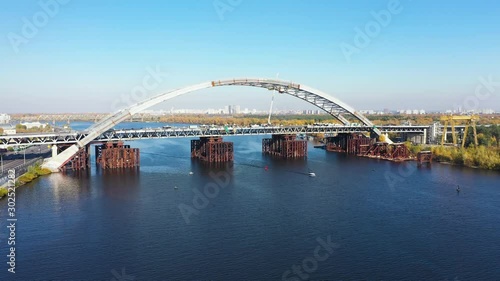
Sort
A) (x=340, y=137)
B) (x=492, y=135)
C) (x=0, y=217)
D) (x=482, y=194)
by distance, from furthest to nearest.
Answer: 1. (x=340, y=137)
2. (x=492, y=135)
3. (x=482, y=194)
4. (x=0, y=217)

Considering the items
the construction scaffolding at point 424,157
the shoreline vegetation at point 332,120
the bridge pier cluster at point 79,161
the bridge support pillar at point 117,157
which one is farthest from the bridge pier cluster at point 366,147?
the bridge pier cluster at point 79,161

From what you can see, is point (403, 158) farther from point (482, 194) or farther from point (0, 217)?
point (0, 217)

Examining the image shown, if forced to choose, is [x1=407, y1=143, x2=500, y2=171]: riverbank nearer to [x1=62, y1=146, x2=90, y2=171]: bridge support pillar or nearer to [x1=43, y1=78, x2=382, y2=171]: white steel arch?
[x1=43, y1=78, x2=382, y2=171]: white steel arch

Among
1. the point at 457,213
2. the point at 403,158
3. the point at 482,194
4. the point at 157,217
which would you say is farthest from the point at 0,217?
the point at 403,158
